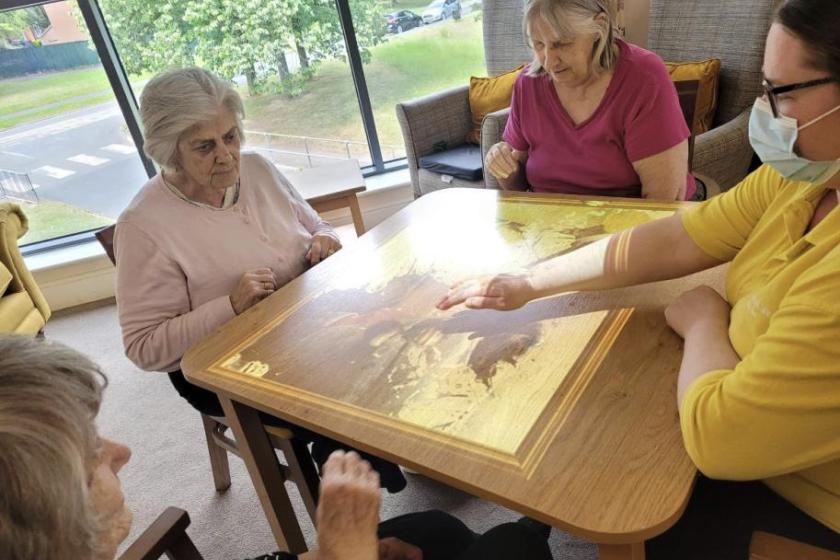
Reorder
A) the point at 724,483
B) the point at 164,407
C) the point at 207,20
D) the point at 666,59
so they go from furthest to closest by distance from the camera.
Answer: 1. the point at 207,20
2. the point at 666,59
3. the point at 164,407
4. the point at 724,483

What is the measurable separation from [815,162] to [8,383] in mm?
1032

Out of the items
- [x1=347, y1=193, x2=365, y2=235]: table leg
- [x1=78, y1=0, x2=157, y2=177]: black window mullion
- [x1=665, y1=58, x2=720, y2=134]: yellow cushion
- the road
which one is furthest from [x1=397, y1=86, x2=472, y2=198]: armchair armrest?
the road

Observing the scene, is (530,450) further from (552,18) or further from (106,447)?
(552,18)

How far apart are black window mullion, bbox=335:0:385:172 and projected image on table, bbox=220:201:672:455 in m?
2.33

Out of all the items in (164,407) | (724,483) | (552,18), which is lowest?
(164,407)

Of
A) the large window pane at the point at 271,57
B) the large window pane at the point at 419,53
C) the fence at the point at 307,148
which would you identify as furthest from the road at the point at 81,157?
the large window pane at the point at 419,53

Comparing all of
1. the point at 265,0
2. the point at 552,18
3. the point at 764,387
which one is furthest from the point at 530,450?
the point at 265,0

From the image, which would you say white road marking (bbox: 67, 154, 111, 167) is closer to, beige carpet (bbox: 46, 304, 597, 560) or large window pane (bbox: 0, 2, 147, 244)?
large window pane (bbox: 0, 2, 147, 244)

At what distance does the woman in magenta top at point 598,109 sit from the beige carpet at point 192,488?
986mm

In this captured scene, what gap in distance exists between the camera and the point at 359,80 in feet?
11.4

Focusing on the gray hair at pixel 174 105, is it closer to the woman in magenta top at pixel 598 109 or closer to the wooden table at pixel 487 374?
the wooden table at pixel 487 374

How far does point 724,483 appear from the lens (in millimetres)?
946

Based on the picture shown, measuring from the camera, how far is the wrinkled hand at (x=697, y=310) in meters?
0.90

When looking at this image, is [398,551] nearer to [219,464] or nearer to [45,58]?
[219,464]
